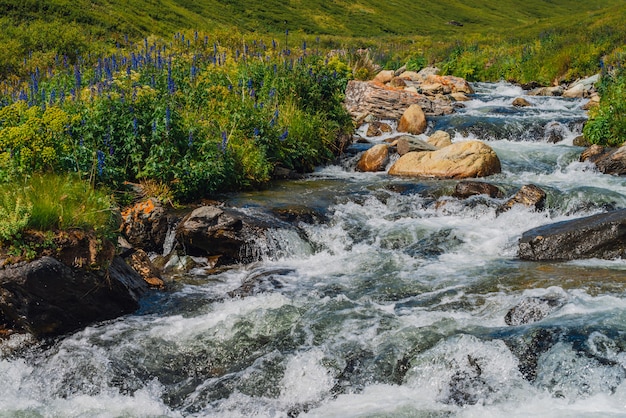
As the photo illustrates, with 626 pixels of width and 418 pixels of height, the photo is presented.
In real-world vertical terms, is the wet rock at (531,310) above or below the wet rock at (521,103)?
below

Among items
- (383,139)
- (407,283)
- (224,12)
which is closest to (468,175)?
(383,139)

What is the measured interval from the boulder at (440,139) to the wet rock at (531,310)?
9.81 meters

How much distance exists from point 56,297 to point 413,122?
13.4 m

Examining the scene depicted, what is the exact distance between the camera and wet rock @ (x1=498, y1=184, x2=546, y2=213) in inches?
417

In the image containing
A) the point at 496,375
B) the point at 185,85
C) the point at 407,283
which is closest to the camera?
the point at 496,375

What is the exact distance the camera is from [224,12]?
275ft

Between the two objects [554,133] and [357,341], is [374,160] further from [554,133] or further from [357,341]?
[357,341]

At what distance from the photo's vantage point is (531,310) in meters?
6.37

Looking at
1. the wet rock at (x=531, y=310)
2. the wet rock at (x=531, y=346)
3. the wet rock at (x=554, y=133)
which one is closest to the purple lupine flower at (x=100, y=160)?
the wet rock at (x=531, y=310)

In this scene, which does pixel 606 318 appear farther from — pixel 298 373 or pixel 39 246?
pixel 39 246

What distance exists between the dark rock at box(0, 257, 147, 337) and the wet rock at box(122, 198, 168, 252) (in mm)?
2098

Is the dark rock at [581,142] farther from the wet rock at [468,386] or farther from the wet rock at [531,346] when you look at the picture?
the wet rock at [468,386]

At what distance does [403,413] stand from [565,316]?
2185 mm

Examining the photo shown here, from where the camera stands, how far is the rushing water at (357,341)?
5199mm
